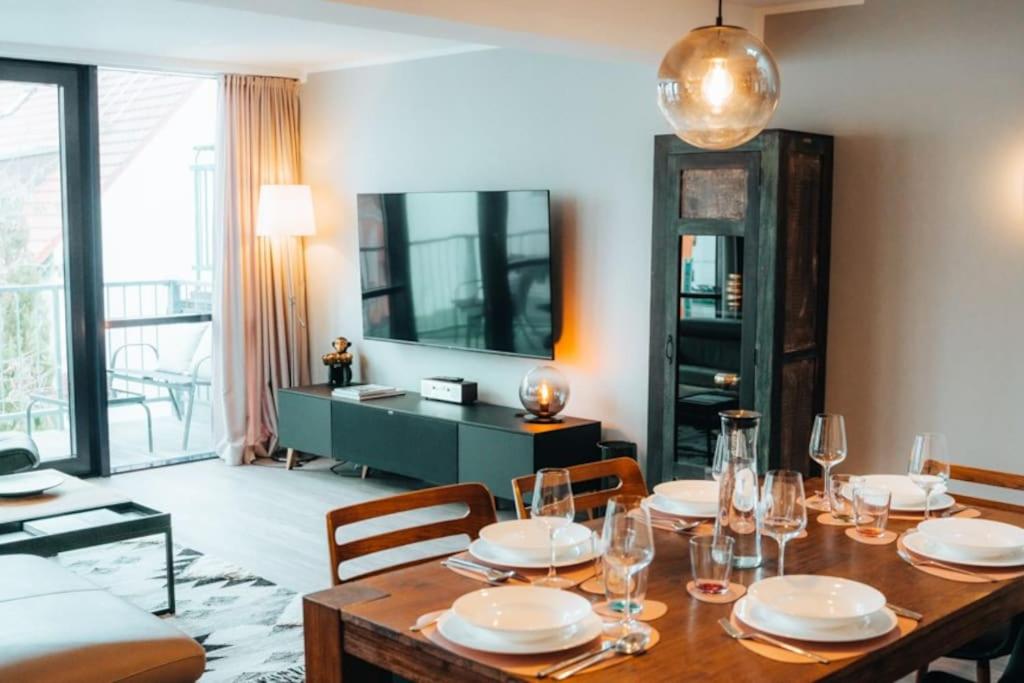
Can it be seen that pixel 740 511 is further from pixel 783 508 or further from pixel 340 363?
pixel 340 363

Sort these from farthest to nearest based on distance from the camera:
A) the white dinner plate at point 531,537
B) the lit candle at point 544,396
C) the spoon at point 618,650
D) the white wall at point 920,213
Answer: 1. the lit candle at point 544,396
2. the white wall at point 920,213
3. the white dinner plate at point 531,537
4. the spoon at point 618,650

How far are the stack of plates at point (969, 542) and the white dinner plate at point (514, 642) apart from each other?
0.86 meters

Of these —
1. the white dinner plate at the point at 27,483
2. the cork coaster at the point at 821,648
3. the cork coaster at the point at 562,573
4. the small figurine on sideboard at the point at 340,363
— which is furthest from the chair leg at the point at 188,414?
the cork coaster at the point at 821,648

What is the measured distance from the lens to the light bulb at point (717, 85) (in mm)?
2418

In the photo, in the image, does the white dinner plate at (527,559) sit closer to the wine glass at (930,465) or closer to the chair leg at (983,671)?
the wine glass at (930,465)

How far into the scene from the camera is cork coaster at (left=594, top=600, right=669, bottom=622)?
1979 millimetres

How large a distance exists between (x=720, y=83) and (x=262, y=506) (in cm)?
411

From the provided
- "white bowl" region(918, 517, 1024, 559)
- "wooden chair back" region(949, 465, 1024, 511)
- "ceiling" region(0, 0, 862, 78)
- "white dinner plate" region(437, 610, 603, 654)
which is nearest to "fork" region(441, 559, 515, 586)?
"white dinner plate" region(437, 610, 603, 654)

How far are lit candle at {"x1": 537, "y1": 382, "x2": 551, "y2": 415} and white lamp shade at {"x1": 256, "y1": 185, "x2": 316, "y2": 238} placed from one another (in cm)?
217

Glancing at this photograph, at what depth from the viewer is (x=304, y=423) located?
6.60m

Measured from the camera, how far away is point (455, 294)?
6.10m

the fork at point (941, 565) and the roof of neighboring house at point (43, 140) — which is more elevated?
the roof of neighboring house at point (43, 140)

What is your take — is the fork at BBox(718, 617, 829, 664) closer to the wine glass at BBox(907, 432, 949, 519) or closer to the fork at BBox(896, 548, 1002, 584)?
the fork at BBox(896, 548, 1002, 584)

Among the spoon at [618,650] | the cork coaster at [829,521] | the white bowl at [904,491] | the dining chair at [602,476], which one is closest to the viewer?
the spoon at [618,650]
